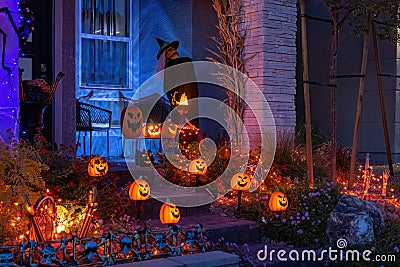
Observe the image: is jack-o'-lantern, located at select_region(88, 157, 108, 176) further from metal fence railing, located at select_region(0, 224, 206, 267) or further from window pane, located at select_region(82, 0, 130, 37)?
window pane, located at select_region(82, 0, 130, 37)

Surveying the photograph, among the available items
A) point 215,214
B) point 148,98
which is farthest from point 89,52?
point 215,214

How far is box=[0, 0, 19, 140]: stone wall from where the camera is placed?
633 centimetres

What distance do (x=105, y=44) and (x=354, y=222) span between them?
6.47 meters

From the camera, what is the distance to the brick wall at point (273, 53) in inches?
336

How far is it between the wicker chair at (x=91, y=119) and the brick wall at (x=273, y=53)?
2622mm

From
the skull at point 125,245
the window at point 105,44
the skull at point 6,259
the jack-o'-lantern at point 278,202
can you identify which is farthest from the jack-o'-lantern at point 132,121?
the skull at point 6,259

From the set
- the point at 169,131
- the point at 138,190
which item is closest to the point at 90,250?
the point at 138,190

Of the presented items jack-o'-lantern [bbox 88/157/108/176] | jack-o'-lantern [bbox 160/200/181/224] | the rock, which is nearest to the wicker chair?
Answer: jack-o'-lantern [bbox 88/157/108/176]

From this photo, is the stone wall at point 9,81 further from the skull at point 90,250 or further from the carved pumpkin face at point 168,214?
the skull at point 90,250

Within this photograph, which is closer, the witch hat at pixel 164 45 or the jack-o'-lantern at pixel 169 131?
the jack-o'-lantern at pixel 169 131

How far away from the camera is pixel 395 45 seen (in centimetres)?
1159

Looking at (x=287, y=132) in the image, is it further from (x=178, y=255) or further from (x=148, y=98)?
(x=178, y=255)

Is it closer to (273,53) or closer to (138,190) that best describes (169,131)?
(273,53)

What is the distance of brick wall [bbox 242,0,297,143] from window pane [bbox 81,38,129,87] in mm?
2923
